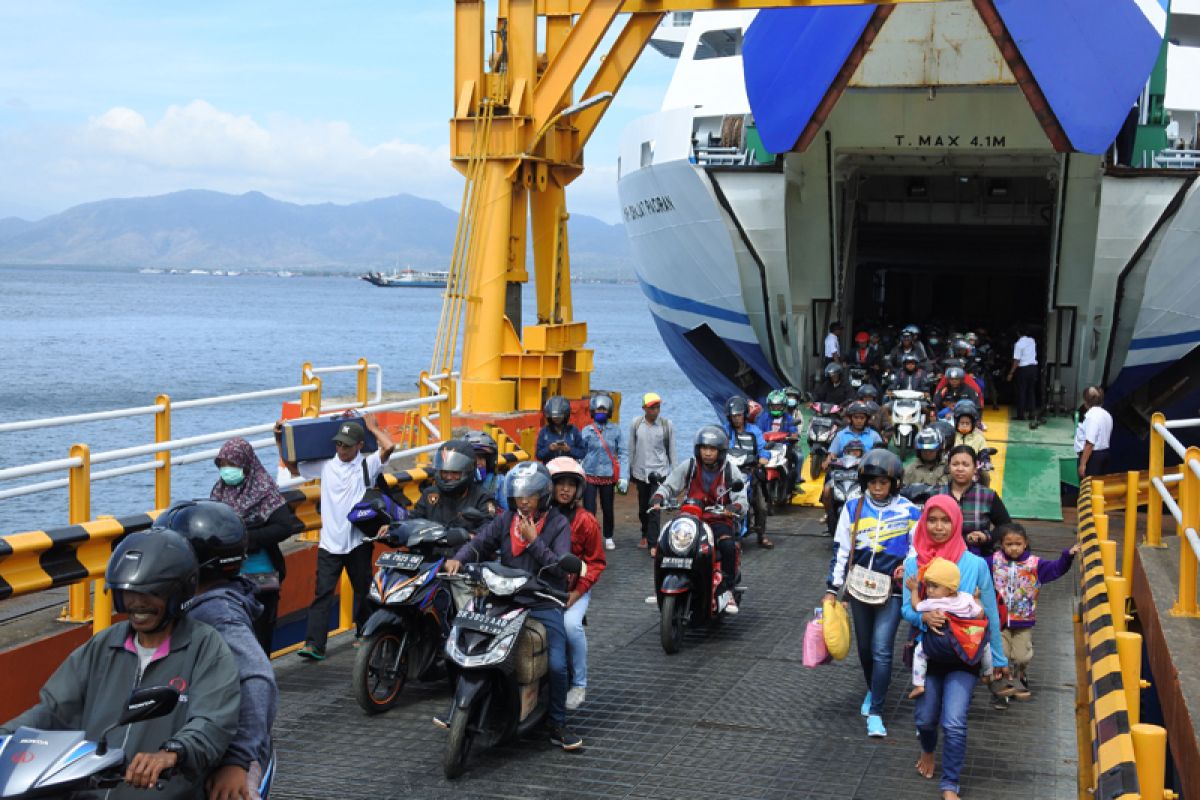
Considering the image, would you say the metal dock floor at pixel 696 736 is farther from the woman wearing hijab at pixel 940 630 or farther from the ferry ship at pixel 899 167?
the ferry ship at pixel 899 167

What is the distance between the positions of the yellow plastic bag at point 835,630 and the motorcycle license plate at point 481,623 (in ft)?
5.94

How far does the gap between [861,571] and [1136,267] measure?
13108mm

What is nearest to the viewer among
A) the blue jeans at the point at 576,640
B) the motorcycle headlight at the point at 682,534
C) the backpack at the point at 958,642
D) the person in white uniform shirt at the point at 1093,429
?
the backpack at the point at 958,642

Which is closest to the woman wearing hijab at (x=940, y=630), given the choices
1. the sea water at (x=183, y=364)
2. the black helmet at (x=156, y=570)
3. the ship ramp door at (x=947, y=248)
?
the black helmet at (x=156, y=570)

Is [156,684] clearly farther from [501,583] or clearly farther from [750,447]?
[750,447]

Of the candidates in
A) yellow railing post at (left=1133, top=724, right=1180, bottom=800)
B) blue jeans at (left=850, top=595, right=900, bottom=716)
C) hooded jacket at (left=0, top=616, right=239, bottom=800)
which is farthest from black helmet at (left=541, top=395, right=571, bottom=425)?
hooded jacket at (left=0, top=616, right=239, bottom=800)

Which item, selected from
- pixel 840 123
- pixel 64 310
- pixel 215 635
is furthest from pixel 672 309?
pixel 64 310

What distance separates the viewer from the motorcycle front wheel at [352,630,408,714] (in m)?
7.65

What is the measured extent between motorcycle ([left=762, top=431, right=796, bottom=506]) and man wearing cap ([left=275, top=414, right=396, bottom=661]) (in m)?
7.02

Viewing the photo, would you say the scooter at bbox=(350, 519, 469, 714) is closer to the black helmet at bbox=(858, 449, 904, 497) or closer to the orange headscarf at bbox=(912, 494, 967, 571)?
the black helmet at bbox=(858, 449, 904, 497)

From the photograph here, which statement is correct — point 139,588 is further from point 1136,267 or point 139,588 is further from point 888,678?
point 1136,267

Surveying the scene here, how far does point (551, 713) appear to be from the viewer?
24.0ft

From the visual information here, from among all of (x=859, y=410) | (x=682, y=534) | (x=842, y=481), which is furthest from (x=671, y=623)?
(x=859, y=410)

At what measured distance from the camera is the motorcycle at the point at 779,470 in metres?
15.4
